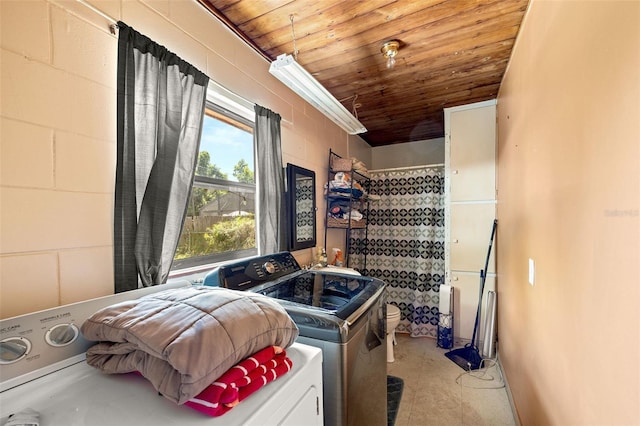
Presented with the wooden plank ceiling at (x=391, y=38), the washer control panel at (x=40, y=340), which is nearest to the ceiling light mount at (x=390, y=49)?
the wooden plank ceiling at (x=391, y=38)

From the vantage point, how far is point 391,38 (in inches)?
72.9

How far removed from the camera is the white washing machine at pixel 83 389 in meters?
0.61

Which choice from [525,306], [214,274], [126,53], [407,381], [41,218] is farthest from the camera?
[407,381]

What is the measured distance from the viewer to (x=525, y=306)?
62.6 inches

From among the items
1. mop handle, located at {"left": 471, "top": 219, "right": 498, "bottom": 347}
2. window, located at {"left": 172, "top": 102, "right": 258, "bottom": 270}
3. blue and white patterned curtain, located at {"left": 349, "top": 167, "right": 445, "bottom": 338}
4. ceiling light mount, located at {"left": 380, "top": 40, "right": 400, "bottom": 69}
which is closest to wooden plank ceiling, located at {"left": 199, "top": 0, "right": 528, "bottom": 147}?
ceiling light mount, located at {"left": 380, "top": 40, "right": 400, "bottom": 69}

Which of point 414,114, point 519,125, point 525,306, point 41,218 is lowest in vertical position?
point 525,306

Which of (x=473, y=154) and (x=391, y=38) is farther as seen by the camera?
(x=473, y=154)

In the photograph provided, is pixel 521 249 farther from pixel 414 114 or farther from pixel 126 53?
pixel 126 53

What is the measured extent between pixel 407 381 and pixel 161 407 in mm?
2280

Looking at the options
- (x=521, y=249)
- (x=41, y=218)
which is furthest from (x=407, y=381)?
(x=41, y=218)

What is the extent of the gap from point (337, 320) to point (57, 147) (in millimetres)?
1182

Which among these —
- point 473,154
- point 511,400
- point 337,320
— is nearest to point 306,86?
point 337,320

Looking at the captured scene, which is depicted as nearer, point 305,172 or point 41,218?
point 41,218

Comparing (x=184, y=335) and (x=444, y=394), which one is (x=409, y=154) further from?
(x=184, y=335)
